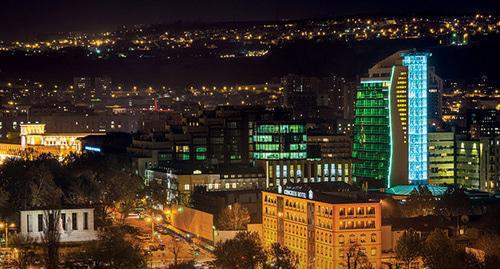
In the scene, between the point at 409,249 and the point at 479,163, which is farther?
the point at 479,163

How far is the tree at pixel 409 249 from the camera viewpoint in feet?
170

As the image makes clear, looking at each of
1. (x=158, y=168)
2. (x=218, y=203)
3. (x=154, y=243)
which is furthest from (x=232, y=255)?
(x=158, y=168)

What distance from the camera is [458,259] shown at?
4922cm

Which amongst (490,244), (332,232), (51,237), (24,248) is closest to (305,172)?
(332,232)

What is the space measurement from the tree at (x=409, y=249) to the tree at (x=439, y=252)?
0.91 ft

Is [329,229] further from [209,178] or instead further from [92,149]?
[92,149]

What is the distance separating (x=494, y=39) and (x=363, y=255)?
89046 mm

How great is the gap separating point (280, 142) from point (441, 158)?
10.7 metres

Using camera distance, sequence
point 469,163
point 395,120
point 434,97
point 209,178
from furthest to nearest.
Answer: point 434,97, point 469,163, point 395,120, point 209,178

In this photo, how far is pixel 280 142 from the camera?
265 ft

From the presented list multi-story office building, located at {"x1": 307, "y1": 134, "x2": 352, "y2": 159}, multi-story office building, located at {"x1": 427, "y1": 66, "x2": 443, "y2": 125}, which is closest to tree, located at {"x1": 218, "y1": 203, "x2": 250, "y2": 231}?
multi-story office building, located at {"x1": 307, "y1": 134, "x2": 352, "y2": 159}

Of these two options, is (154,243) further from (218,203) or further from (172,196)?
(172,196)

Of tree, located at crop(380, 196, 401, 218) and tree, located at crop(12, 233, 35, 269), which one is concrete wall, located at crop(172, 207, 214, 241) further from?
tree, located at crop(12, 233, 35, 269)

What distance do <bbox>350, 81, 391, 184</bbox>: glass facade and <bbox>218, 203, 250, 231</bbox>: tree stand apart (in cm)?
2020
